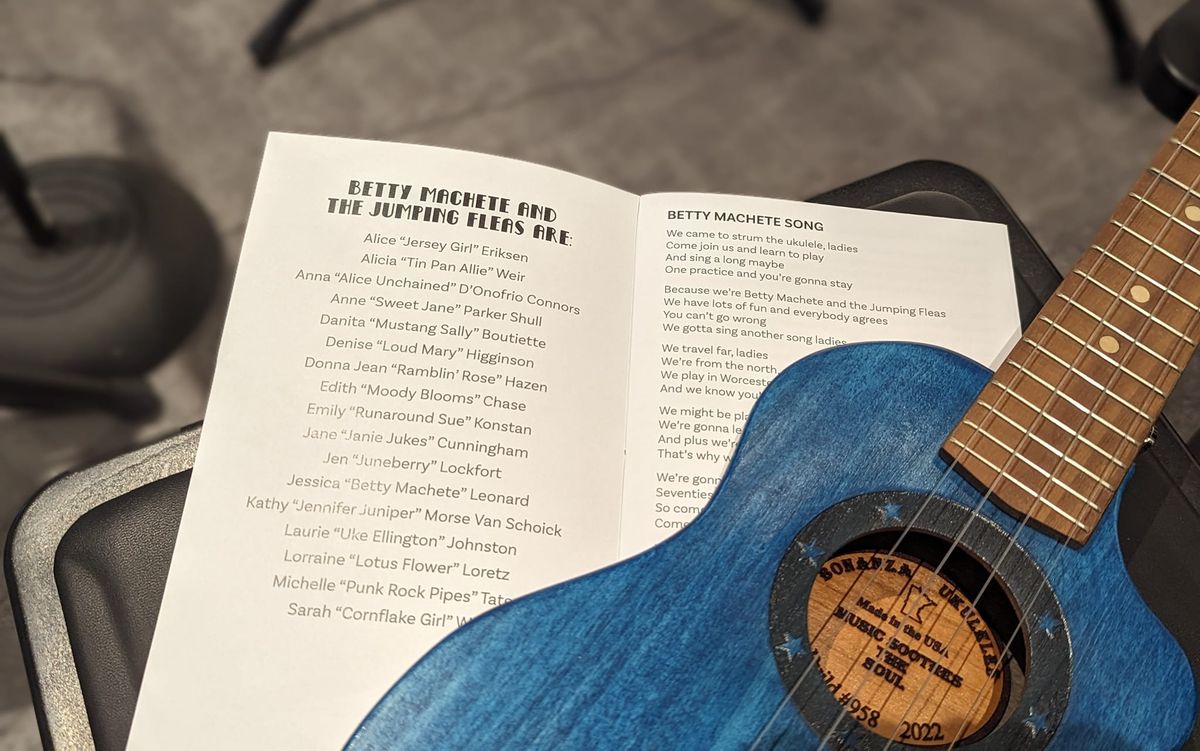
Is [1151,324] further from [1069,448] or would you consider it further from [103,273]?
[103,273]

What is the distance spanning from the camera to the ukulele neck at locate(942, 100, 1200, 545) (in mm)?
479

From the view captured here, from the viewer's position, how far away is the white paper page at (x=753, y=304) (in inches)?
20.5

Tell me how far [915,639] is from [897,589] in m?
0.03

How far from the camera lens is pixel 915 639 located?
0.47 m

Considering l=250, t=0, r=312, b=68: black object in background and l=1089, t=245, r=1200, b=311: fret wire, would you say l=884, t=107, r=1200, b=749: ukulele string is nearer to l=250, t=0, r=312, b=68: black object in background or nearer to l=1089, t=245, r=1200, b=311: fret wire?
l=1089, t=245, r=1200, b=311: fret wire

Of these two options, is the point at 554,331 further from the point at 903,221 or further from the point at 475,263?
the point at 903,221

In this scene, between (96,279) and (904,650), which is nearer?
(904,650)

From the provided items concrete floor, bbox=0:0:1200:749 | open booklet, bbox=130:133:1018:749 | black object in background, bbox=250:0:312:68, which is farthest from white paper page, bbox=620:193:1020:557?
black object in background, bbox=250:0:312:68

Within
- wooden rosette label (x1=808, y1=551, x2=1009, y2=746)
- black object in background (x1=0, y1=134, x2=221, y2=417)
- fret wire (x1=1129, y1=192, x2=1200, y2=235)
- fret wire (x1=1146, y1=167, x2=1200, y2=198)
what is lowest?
black object in background (x1=0, y1=134, x2=221, y2=417)

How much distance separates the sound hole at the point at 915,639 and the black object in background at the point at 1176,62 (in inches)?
14.7

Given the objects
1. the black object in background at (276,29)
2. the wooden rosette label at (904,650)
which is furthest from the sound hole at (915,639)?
the black object in background at (276,29)

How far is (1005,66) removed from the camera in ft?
4.33

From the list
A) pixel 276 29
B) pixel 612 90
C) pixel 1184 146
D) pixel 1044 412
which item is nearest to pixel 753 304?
pixel 1044 412

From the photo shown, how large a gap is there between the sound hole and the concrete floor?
2.65ft
